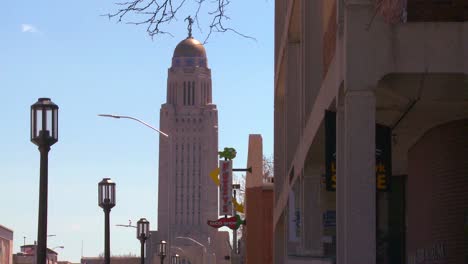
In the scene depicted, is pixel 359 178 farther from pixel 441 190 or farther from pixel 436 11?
pixel 441 190

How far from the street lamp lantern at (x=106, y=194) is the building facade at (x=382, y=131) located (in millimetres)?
4539

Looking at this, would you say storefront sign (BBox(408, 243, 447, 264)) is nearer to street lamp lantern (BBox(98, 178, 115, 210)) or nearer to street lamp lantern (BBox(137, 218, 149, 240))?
street lamp lantern (BBox(98, 178, 115, 210))

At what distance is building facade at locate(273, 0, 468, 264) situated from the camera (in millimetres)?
15703

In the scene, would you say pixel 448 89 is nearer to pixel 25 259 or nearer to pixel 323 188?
pixel 323 188

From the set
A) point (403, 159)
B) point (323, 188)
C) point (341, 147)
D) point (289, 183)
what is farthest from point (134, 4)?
point (289, 183)

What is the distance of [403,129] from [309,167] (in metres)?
4.96

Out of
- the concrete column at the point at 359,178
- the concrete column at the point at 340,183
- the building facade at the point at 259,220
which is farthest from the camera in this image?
the building facade at the point at 259,220

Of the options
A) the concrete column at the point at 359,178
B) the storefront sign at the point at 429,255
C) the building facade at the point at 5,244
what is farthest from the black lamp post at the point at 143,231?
the building facade at the point at 5,244

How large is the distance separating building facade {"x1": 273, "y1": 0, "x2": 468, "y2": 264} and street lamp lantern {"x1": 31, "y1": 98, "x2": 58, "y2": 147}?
434 cm

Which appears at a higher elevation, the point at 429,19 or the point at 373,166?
the point at 429,19

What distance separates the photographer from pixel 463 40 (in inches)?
619

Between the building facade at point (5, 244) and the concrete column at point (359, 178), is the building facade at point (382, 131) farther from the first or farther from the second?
the building facade at point (5, 244)

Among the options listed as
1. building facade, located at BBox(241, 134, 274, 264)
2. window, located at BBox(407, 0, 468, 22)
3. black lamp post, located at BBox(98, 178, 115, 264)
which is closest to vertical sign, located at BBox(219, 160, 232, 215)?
building facade, located at BBox(241, 134, 274, 264)

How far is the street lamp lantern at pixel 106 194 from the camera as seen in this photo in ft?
99.5
